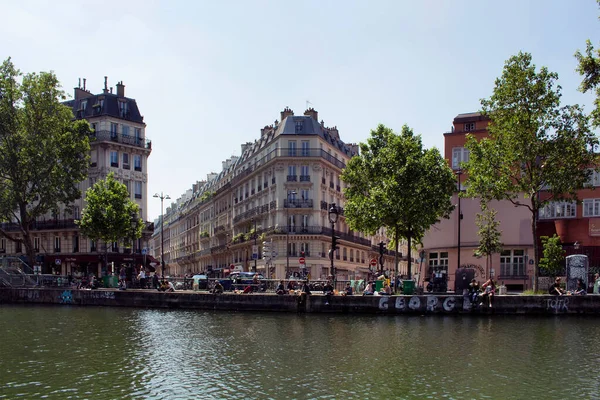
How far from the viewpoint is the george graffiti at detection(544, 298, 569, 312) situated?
3591 cm

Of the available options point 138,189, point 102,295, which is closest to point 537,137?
point 102,295

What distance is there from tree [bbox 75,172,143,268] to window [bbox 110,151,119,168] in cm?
1144

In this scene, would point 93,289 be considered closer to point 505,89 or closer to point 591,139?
point 505,89

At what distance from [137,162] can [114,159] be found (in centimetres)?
316

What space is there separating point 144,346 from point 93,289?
26.9 meters

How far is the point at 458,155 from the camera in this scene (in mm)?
59656

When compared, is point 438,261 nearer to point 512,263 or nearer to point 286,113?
point 512,263

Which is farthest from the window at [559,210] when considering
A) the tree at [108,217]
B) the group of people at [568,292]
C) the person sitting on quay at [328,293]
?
the tree at [108,217]

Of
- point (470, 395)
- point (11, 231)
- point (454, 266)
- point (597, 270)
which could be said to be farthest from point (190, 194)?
point (470, 395)

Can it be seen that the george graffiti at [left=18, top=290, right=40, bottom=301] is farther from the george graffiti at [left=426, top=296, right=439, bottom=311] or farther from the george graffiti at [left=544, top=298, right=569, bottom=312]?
the george graffiti at [left=544, top=298, right=569, bottom=312]

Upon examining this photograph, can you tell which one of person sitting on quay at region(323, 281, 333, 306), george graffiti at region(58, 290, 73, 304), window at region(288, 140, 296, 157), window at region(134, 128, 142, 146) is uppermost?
window at region(134, 128, 142, 146)

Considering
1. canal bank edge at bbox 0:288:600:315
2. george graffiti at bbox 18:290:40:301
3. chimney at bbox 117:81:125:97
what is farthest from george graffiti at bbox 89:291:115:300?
chimney at bbox 117:81:125:97

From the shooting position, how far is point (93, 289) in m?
49.2

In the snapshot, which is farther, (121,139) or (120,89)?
(120,89)
